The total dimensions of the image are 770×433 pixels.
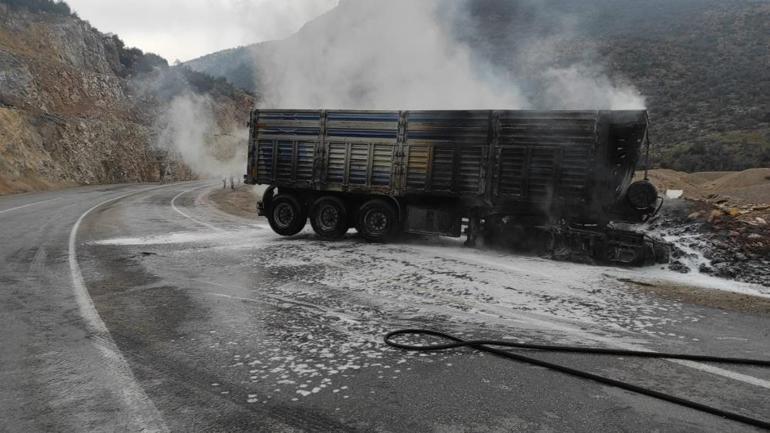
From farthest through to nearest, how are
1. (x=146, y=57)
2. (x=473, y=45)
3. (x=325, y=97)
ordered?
(x=473, y=45) < (x=146, y=57) < (x=325, y=97)

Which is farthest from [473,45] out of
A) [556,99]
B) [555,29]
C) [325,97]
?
[325,97]

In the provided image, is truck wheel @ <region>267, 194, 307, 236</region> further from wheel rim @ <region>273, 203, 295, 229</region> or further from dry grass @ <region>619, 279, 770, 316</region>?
dry grass @ <region>619, 279, 770, 316</region>

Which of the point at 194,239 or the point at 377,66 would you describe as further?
the point at 377,66

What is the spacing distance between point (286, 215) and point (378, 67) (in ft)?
30.2

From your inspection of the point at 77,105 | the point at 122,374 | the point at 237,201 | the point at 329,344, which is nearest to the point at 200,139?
the point at 77,105

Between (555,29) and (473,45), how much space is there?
9.58m

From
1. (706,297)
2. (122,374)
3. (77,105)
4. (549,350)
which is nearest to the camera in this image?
(122,374)

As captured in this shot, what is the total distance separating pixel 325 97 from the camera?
63.2 feet

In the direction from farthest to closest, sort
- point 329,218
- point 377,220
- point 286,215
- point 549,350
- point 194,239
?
1. point 286,215
2. point 329,218
3. point 377,220
4. point 194,239
5. point 549,350

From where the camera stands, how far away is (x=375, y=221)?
427 inches

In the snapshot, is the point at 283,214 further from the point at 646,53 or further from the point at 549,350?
the point at 646,53

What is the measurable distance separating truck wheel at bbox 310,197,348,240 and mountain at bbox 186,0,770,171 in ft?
28.1

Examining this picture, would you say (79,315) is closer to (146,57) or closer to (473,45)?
(146,57)

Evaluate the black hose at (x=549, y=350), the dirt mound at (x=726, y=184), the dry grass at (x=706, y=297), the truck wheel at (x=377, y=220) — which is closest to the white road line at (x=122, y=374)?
the black hose at (x=549, y=350)
